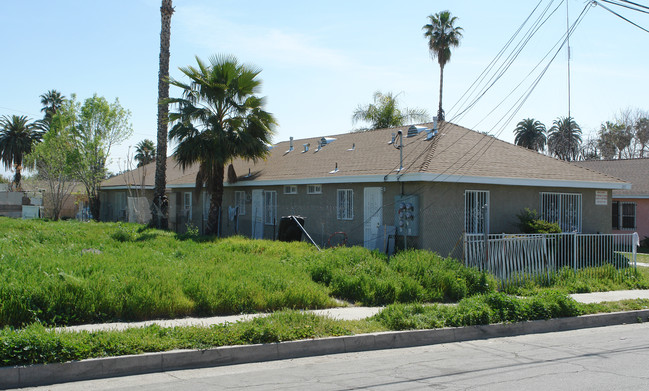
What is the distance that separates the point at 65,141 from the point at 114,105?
355 centimetres

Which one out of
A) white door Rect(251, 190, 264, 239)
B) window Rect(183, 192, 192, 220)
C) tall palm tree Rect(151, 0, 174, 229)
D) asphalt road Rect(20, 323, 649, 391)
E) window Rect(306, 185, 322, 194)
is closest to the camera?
asphalt road Rect(20, 323, 649, 391)

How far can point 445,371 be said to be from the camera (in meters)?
6.98

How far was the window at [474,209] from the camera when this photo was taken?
53.7 feet

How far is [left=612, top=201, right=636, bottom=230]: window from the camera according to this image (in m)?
26.2

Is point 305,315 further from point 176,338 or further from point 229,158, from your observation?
point 229,158

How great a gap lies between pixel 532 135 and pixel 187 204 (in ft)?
145

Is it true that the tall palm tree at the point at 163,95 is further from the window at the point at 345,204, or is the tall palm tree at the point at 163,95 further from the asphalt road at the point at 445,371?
the asphalt road at the point at 445,371

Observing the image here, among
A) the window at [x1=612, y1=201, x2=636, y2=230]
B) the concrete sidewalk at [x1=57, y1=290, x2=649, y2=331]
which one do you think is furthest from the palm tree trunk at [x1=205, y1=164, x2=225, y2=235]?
the window at [x1=612, y1=201, x2=636, y2=230]

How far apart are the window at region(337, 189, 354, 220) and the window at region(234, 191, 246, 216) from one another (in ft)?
20.1

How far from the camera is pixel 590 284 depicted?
1378 centimetres

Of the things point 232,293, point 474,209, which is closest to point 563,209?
point 474,209

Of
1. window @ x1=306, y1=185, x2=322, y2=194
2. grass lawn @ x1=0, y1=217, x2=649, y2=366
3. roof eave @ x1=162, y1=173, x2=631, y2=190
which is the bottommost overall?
grass lawn @ x1=0, y1=217, x2=649, y2=366

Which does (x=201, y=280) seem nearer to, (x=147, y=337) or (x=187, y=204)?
(x=147, y=337)

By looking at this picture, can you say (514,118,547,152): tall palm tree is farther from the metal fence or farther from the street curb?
the street curb
